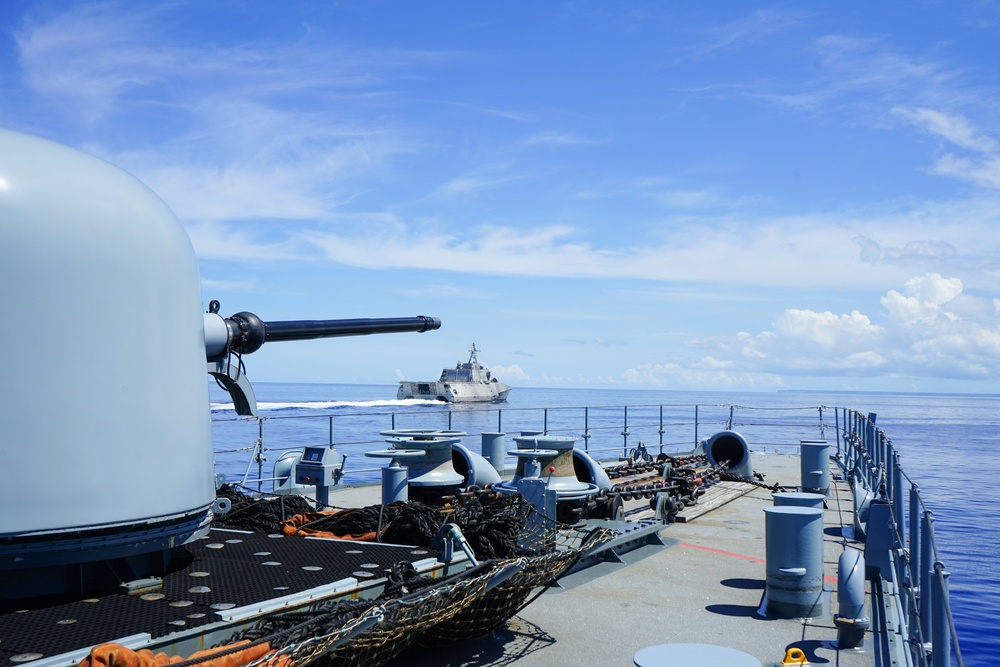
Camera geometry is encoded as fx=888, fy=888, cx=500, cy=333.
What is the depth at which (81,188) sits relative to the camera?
3.44 m

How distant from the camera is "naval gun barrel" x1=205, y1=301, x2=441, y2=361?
14.1ft

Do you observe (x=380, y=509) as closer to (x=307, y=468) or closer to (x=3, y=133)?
(x=3, y=133)

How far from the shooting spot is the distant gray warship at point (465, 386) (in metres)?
81.8

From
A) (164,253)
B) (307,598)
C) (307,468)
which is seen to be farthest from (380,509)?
(307,468)

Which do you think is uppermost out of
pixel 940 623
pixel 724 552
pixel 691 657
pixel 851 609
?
pixel 940 623

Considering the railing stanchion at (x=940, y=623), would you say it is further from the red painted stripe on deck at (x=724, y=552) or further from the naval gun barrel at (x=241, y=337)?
the red painted stripe on deck at (x=724, y=552)

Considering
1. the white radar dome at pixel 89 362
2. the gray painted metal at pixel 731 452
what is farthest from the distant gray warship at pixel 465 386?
the white radar dome at pixel 89 362

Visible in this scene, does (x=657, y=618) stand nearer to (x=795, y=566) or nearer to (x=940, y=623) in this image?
(x=795, y=566)

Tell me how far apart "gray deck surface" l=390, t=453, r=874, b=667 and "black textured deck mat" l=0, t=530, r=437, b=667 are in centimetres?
75

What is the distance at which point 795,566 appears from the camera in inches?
231

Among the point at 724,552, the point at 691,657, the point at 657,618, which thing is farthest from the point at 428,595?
the point at 724,552

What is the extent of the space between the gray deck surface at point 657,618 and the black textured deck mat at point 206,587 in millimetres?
755

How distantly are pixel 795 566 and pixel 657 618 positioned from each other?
989mm

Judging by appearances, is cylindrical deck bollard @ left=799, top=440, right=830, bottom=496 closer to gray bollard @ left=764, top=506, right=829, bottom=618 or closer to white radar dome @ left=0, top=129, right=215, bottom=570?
gray bollard @ left=764, top=506, right=829, bottom=618
